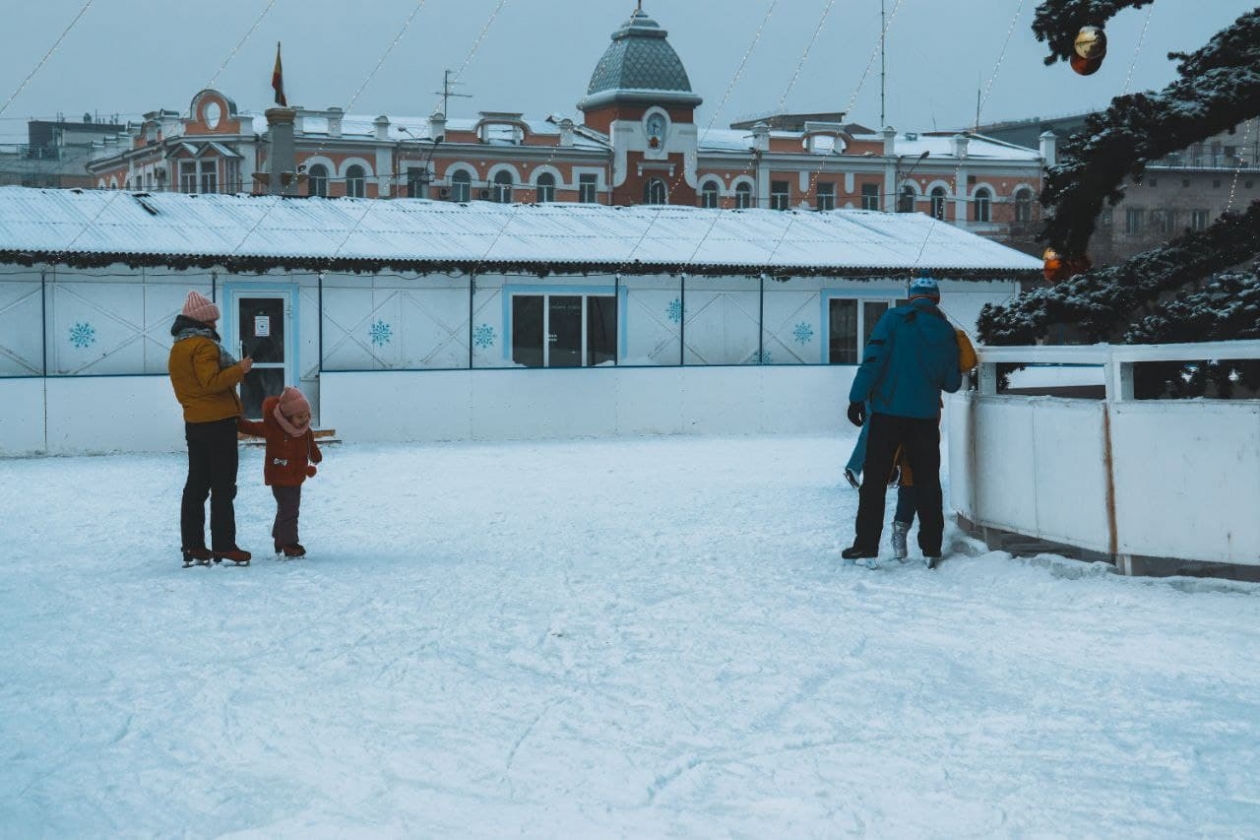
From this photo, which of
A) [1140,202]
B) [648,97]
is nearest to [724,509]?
[648,97]

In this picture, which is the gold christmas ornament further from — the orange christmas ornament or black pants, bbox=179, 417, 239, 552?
black pants, bbox=179, 417, 239, 552

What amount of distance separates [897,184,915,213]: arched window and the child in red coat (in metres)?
60.1

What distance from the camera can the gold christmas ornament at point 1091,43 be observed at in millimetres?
8430

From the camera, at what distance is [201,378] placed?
8.96m

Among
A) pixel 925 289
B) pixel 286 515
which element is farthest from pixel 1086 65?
pixel 286 515

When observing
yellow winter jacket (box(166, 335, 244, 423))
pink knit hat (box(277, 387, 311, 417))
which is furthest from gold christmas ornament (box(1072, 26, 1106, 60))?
yellow winter jacket (box(166, 335, 244, 423))

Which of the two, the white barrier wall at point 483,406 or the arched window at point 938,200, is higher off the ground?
the arched window at point 938,200

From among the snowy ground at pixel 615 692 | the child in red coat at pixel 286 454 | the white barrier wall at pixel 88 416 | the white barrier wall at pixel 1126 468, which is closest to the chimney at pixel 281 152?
the white barrier wall at pixel 88 416

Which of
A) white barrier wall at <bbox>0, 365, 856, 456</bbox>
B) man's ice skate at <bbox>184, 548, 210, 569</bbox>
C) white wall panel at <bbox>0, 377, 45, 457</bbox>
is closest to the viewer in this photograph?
man's ice skate at <bbox>184, 548, 210, 569</bbox>

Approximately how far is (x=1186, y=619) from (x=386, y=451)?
42.3 ft

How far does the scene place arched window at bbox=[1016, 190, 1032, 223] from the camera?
6756cm

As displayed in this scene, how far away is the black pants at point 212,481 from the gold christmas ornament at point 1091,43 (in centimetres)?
504

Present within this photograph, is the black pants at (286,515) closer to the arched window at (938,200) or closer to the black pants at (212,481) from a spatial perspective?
the black pants at (212,481)

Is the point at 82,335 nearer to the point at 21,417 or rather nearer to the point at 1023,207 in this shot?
the point at 21,417
